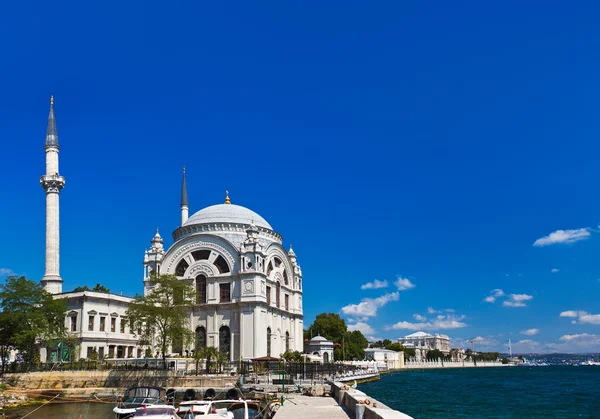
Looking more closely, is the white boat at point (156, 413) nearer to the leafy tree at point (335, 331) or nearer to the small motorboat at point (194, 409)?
the small motorboat at point (194, 409)

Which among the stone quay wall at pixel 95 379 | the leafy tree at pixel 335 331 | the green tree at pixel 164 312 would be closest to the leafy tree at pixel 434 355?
the leafy tree at pixel 335 331

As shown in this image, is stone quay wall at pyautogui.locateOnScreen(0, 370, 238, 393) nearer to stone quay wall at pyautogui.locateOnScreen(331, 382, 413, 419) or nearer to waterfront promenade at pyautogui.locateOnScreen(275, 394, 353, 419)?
waterfront promenade at pyautogui.locateOnScreen(275, 394, 353, 419)

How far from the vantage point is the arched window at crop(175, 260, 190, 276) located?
188 feet

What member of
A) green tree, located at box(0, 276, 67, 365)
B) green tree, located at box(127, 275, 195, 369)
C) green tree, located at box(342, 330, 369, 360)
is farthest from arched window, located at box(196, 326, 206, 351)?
green tree, located at box(342, 330, 369, 360)

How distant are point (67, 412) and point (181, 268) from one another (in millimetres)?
25861

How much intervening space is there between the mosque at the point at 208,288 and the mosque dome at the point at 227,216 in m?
0.11

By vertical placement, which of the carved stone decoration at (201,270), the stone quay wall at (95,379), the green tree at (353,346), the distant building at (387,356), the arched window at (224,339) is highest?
the carved stone decoration at (201,270)

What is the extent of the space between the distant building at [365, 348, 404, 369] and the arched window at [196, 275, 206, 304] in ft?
221

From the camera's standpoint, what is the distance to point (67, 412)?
105 ft

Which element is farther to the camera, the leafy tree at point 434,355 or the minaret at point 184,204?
the leafy tree at point 434,355

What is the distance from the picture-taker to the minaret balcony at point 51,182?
56.2m

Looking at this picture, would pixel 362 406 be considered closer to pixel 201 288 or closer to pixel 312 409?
pixel 312 409

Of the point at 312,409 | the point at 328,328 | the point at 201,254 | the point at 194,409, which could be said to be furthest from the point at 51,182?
the point at 328,328

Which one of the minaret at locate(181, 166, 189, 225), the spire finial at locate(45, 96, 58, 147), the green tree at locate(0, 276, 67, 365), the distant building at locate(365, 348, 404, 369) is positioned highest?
the spire finial at locate(45, 96, 58, 147)
